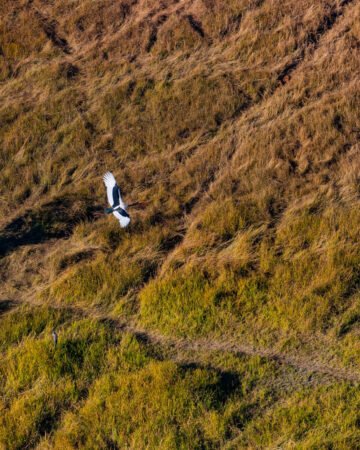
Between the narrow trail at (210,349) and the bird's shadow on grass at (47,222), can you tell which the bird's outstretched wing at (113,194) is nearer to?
the bird's shadow on grass at (47,222)

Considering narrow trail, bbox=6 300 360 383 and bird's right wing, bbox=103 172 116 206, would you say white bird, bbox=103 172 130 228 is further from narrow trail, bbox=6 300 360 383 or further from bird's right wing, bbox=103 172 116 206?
narrow trail, bbox=6 300 360 383

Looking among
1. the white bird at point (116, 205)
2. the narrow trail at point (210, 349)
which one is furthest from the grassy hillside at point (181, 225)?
the white bird at point (116, 205)

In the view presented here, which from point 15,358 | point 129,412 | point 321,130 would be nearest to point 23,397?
point 15,358

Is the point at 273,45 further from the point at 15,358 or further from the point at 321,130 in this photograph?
the point at 15,358

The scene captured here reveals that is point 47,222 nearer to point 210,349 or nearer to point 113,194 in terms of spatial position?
point 113,194

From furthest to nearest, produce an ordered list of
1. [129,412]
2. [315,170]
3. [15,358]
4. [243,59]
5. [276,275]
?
[243,59], [315,170], [276,275], [15,358], [129,412]

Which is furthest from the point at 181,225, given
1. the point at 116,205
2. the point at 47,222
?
the point at 47,222

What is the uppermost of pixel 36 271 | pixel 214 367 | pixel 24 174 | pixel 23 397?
pixel 24 174
